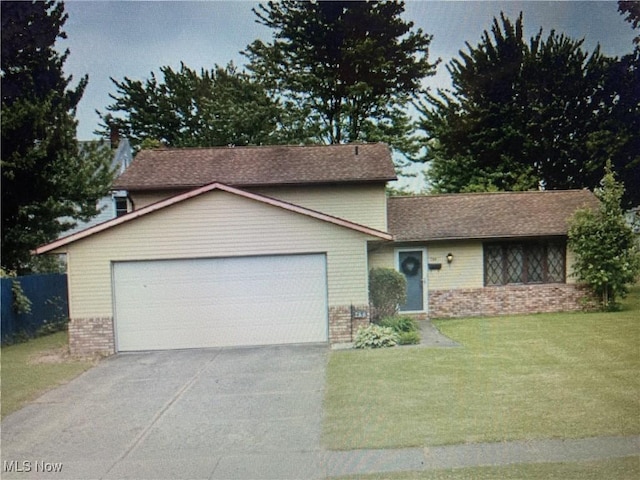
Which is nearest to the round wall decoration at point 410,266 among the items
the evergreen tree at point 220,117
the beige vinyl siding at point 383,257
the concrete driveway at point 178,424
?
the beige vinyl siding at point 383,257

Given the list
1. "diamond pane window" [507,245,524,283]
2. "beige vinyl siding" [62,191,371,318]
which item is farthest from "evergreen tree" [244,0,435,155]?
"diamond pane window" [507,245,524,283]

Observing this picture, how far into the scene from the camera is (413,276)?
13.1m

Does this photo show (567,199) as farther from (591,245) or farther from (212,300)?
(212,300)

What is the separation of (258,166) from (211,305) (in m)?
5.11

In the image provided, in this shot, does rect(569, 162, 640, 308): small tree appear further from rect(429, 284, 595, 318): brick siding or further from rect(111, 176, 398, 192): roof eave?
rect(111, 176, 398, 192): roof eave

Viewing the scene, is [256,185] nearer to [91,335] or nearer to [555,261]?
[91,335]

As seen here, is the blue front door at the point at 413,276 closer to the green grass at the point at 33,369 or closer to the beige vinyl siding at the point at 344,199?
the beige vinyl siding at the point at 344,199

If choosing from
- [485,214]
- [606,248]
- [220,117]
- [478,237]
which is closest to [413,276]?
[478,237]

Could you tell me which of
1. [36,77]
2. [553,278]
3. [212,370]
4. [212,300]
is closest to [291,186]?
[212,300]

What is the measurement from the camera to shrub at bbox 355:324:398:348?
9.36m

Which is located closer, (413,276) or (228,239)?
(228,239)

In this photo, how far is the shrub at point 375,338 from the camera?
9.36 m

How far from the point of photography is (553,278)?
515 inches

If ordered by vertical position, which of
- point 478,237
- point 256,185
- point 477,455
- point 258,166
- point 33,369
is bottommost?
point 33,369
